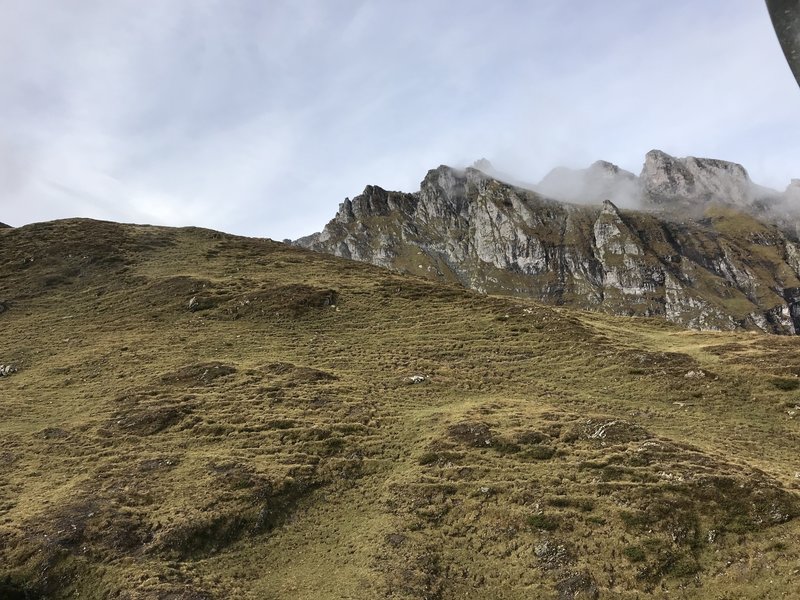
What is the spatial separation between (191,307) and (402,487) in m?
43.4

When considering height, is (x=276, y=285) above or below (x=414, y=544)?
above

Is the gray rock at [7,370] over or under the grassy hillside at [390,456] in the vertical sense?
over

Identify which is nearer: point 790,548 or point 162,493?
point 790,548

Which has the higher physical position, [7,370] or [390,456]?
[7,370]

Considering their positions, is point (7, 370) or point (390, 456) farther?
point (7, 370)

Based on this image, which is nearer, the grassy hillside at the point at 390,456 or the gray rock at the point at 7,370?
the grassy hillside at the point at 390,456

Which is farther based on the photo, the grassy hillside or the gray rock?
the gray rock

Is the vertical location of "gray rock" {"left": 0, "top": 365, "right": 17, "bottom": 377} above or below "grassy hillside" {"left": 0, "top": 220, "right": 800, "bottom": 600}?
above

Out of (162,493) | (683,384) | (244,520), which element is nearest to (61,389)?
(162,493)

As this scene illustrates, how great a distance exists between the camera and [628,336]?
58.6 m

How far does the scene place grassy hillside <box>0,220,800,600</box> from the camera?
76.7 feet

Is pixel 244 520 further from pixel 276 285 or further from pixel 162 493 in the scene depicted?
pixel 276 285

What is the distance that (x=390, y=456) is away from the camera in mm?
33250

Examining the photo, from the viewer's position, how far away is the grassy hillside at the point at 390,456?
23.4 m
